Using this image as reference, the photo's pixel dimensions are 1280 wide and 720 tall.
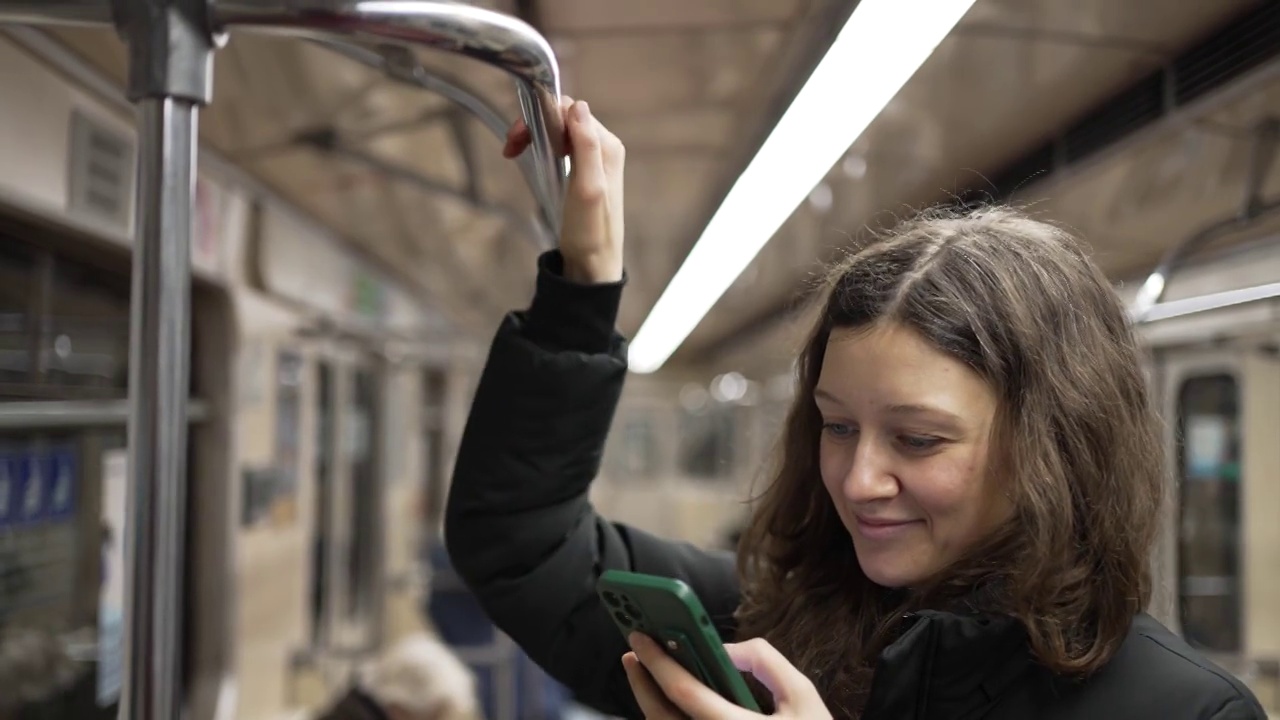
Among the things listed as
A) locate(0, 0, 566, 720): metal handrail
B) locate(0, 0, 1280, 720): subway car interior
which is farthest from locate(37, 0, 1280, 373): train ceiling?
locate(0, 0, 566, 720): metal handrail

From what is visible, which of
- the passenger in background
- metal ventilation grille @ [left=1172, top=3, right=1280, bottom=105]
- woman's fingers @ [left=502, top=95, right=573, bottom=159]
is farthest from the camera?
the passenger in background

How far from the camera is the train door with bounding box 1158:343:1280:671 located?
11.8ft

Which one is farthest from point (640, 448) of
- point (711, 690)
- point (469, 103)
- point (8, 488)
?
point (711, 690)

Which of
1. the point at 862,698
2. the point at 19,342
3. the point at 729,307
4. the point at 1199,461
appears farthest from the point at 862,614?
the point at 729,307

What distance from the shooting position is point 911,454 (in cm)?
95

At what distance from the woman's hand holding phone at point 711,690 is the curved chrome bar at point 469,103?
1.31ft

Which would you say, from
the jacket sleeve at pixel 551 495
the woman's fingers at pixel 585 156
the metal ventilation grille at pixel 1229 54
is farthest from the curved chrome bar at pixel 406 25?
the metal ventilation grille at pixel 1229 54

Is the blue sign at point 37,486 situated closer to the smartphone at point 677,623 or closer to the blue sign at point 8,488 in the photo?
the blue sign at point 8,488

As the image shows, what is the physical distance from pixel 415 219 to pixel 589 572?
10.9 ft

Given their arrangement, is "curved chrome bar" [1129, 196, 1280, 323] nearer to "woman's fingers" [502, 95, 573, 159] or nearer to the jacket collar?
the jacket collar

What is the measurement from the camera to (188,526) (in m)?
3.37

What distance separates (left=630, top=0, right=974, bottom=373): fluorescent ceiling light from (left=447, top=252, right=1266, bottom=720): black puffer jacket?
1.47ft

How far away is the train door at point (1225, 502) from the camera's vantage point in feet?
11.8

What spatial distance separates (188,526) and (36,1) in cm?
286
